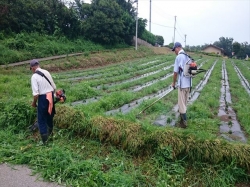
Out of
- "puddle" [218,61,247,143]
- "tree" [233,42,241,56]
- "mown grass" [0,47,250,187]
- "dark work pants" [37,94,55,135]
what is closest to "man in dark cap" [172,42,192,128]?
"mown grass" [0,47,250,187]

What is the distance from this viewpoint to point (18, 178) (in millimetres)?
3525

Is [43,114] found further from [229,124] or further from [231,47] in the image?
[231,47]

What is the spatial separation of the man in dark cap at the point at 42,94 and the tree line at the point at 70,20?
50.9ft

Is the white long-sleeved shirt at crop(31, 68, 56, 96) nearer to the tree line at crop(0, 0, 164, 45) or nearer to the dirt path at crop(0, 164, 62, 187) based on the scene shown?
the dirt path at crop(0, 164, 62, 187)

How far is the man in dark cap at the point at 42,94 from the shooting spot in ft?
14.6

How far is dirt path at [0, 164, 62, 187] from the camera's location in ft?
11.1

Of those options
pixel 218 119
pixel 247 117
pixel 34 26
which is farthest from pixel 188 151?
pixel 34 26

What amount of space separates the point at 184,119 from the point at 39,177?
132 inches

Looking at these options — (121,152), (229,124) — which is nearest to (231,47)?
(229,124)

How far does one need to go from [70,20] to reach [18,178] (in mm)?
22522

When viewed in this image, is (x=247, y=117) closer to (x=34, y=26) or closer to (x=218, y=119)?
(x=218, y=119)

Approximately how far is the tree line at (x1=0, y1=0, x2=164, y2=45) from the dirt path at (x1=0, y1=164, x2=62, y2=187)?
16.7 meters

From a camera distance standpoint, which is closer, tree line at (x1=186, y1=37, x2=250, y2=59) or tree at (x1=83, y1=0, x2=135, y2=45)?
tree at (x1=83, y1=0, x2=135, y2=45)

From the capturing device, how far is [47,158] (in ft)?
13.2
